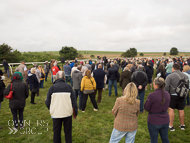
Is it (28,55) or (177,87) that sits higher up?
(28,55)

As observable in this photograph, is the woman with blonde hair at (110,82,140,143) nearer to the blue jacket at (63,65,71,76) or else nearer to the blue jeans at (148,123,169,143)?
the blue jeans at (148,123,169,143)

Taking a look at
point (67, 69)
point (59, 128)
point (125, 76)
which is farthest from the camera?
point (67, 69)

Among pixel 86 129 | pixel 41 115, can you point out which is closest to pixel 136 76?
pixel 86 129

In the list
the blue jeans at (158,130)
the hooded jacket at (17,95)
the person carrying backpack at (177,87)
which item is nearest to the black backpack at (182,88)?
the person carrying backpack at (177,87)

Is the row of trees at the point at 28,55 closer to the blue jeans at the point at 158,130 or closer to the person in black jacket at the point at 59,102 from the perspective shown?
the person in black jacket at the point at 59,102

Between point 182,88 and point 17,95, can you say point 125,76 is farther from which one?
point 17,95

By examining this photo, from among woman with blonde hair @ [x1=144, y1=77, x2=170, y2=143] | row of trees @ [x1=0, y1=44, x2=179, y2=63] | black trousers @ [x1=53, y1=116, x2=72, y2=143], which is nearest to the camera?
woman with blonde hair @ [x1=144, y1=77, x2=170, y2=143]

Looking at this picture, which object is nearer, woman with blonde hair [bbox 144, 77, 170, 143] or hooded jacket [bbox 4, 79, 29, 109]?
woman with blonde hair [bbox 144, 77, 170, 143]

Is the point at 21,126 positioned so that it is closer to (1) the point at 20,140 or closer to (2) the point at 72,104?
(1) the point at 20,140

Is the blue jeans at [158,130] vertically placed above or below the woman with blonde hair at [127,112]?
below

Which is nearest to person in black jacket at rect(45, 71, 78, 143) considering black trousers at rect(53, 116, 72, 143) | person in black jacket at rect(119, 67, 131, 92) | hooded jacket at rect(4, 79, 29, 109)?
black trousers at rect(53, 116, 72, 143)

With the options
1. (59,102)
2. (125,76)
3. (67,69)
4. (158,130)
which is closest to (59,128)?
(59,102)

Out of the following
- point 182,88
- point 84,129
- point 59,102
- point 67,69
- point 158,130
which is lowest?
point 84,129

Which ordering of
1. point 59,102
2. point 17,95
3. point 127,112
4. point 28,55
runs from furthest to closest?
point 28,55
point 17,95
point 59,102
point 127,112
